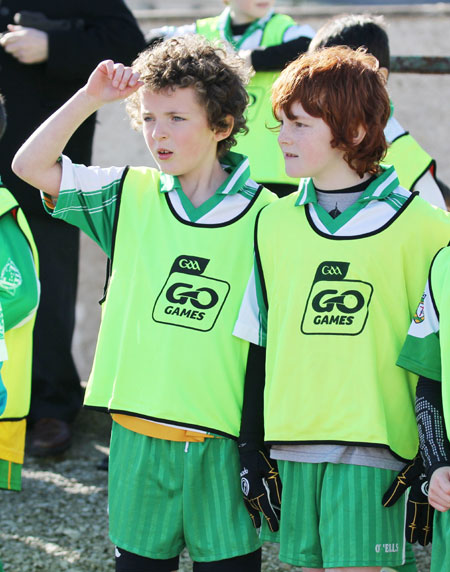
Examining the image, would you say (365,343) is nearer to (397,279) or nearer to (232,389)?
(397,279)

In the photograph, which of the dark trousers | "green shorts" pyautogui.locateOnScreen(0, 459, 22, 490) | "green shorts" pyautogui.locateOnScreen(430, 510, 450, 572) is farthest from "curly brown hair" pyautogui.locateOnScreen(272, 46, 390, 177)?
the dark trousers

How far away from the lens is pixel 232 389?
2822 mm

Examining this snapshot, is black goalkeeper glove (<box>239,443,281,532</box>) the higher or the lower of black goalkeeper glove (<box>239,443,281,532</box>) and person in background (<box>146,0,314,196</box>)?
the lower

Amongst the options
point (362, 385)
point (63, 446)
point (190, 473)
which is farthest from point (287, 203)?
point (63, 446)

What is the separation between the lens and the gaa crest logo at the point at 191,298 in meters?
A: 2.81

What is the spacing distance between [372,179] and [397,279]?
333mm

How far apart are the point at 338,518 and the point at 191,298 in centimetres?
75

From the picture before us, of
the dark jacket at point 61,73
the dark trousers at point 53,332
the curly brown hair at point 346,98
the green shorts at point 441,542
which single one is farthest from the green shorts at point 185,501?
the dark jacket at point 61,73

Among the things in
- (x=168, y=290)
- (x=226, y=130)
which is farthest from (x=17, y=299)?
(x=226, y=130)

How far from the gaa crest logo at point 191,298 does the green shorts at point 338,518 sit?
0.49 m

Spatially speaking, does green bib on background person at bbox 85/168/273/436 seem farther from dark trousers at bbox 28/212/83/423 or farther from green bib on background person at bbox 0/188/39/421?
dark trousers at bbox 28/212/83/423

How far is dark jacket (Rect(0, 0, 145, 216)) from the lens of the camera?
14.8ft

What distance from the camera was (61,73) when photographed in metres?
4.52

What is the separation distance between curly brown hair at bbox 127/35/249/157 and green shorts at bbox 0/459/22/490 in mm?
1259
